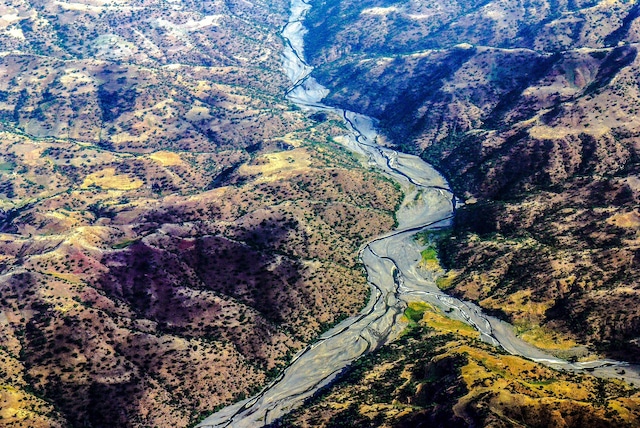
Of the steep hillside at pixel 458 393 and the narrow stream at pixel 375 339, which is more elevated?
the steep hillside at pixel 458 393

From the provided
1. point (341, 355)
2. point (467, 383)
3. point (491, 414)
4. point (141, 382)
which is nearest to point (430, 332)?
point (341, 355)

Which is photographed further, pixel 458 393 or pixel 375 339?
pixel 375 339

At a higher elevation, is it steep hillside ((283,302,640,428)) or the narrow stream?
steep hillside ((283,302,640,428))

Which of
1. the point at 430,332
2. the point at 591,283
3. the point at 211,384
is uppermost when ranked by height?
the point at 591,283

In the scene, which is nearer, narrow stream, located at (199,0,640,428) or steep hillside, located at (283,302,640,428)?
steep hillside, located at (283,302,640,428)

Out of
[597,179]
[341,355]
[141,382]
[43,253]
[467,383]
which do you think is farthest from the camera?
[597,179]

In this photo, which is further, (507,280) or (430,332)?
(507,280)

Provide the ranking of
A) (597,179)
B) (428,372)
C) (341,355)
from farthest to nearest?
1. (597,179)
2. (341,355)
3. (428,372)

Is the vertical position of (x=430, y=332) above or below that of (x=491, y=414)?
below

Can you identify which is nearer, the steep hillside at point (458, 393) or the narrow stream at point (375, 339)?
the steep hillside at point (458, 393)

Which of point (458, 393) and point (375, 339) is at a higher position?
point (458, 393)

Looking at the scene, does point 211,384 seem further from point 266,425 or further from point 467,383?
point 467,383
